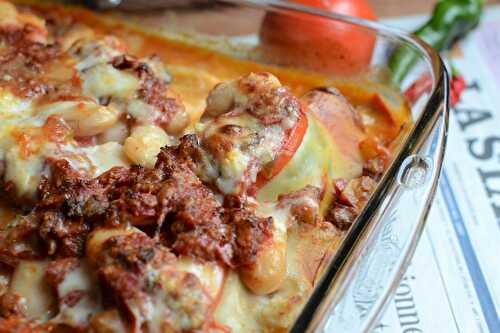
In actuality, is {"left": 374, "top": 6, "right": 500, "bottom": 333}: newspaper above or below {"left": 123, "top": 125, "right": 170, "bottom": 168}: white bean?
below

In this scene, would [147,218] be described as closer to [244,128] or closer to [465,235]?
[244,128]

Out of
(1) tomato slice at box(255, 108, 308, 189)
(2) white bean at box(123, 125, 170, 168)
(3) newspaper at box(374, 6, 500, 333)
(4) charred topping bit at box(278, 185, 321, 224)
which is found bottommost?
(3) newspaper at box(374, 6, 500, 333)

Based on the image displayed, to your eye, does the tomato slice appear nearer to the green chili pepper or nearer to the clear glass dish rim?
the clear glass dish rim

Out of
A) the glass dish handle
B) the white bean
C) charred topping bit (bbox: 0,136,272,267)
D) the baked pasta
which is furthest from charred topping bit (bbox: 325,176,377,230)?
the white bean

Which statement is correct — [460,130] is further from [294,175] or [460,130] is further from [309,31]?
[294,175]

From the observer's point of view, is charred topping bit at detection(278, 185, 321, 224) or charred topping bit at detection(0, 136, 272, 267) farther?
charred topping bit at detection(278, 185, 321, 224)
